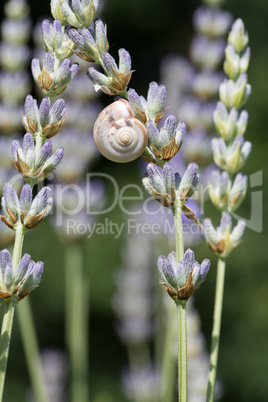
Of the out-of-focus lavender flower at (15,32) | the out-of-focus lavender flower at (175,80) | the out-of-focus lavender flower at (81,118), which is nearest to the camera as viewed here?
the out-of-focus lavender flower at (15,32)

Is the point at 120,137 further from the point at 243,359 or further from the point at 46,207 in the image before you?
the point at 243,359

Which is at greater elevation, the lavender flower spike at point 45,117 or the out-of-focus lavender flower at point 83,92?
the out-of-focus lavender flower at point 83,92

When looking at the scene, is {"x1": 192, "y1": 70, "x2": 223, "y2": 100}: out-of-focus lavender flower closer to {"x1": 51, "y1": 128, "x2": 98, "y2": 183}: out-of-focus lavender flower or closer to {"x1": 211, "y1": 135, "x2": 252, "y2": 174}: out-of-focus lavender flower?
{"x1": 51, "y1": 128, "x2": 98, "y2": 183}: out-of-focus lavender flower

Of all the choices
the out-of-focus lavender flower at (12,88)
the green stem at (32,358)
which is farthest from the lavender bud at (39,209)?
the out-of-focus lavender flower at (12,88)

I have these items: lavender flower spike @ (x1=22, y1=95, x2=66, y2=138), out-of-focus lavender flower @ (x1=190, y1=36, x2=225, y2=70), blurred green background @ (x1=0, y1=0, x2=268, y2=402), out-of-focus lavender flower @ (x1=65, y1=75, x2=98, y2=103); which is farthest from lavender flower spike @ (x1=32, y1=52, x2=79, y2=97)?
blurred green background @ (x1=0, y1=0, x2=268, y2=402)

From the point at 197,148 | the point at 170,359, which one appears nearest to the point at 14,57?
the point at 197,148

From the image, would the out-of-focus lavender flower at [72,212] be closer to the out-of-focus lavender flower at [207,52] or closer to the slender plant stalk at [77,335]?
the slender plant stalk at [77,335]
